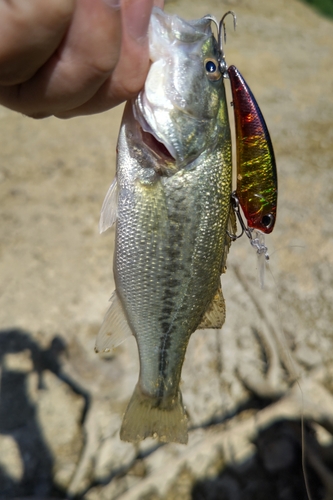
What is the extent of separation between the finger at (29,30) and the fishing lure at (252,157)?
20.6 inches

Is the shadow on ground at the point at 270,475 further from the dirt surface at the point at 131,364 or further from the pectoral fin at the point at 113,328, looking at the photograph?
the pectoral fin at the point at 113,328

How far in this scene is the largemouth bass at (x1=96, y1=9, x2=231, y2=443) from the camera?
50.0 inches

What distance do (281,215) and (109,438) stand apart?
7.49 feet

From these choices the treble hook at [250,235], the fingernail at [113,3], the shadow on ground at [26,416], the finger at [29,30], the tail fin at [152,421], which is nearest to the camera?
the finger at [29,30]

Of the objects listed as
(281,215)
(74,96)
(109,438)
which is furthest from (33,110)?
(281,215)

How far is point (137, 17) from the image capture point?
3.75 ft

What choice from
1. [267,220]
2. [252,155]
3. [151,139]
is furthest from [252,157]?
[151,139]

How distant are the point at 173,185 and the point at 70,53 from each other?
46 centimetres

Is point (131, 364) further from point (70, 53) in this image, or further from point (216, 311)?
point (70, 53)

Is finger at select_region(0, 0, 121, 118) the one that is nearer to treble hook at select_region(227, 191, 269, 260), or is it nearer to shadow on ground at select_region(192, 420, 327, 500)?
treble hook at select_region(227, 191, 269, 260)

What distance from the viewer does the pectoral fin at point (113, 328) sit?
143 centimetres

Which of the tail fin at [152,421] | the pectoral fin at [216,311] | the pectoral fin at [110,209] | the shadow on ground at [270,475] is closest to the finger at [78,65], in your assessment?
the pectoral fin at [110,209]

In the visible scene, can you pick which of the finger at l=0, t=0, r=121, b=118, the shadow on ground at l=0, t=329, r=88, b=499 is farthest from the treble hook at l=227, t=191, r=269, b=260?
the shadow on ground at l=0, t=329, r=88, b=499

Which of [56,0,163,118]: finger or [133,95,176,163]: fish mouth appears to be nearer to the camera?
[56,0,163,118]: finger
